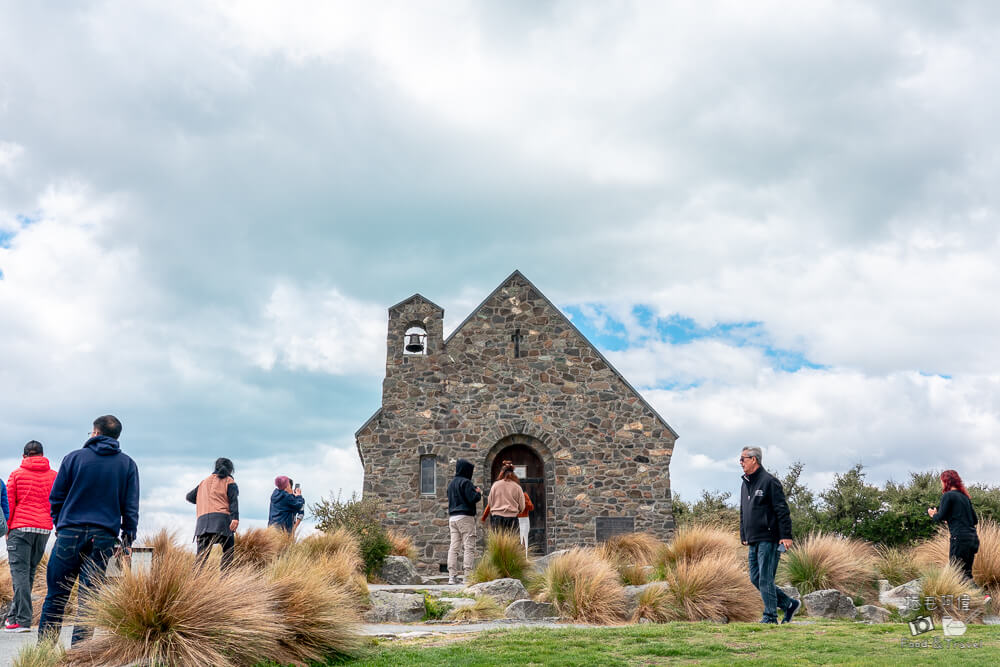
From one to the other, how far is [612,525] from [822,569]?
8.09 metres

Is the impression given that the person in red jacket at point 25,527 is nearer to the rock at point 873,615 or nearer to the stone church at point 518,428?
the rock at point 873,615

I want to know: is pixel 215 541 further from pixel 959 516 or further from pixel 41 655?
pixel 959 516

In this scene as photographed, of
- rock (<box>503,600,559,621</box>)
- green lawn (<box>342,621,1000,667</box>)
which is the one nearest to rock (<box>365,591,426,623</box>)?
rock (<box>503,600,559,621</box>)

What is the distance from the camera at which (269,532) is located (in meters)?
12.5

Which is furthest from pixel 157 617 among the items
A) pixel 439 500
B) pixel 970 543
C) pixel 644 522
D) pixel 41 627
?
pixel 644 522

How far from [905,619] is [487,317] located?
1332 cm

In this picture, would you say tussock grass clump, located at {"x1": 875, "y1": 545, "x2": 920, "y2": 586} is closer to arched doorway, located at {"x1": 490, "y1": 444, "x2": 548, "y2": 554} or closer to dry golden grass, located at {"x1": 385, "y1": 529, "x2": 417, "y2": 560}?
arched doorway, located at {"x1": 490, "y1": 444, "x2": 548, "y2": 554}

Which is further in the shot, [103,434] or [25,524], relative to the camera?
[25,524]

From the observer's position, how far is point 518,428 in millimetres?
20766

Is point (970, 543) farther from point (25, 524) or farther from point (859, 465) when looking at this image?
point (25, 524)

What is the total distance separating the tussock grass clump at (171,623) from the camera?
20.2ft

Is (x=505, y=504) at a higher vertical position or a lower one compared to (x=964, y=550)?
higher

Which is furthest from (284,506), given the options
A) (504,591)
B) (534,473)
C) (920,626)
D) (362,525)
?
(920,626)

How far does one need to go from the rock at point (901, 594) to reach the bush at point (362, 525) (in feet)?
27.0
